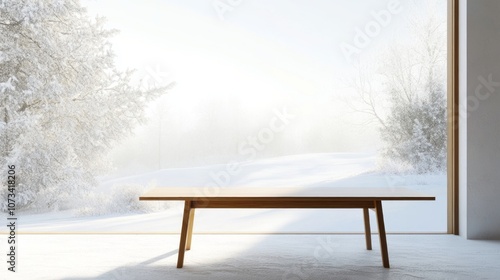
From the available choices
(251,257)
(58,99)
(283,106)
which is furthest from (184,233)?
(58,99)

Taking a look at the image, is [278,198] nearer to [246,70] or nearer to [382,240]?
[382,240]

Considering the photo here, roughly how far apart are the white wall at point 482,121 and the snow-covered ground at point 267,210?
34cm

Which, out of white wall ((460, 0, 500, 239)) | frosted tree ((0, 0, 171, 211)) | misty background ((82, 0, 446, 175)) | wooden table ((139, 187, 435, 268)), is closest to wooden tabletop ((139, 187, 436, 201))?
wooden table ((139, 187, 435, 268))

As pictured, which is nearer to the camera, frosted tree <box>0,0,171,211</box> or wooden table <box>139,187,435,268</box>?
wooden table <box>139,187,435,268</box>

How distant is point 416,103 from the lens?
15.0 ft

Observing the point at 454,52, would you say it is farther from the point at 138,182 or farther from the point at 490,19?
the point at 138,182

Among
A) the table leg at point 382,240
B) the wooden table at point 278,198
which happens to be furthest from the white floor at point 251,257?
the wooden table at point 278,198

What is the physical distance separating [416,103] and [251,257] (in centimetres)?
197

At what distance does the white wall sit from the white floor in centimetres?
24

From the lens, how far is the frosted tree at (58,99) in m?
4.58

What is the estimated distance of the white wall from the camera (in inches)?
167

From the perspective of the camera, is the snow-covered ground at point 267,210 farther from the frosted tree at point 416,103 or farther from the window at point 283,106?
the frosted tree at point 416,103

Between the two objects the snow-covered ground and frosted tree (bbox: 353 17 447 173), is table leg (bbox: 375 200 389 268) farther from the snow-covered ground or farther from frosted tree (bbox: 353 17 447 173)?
frosted tree (bbox: 353 17 447 173)

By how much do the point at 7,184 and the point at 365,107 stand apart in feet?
9.72
